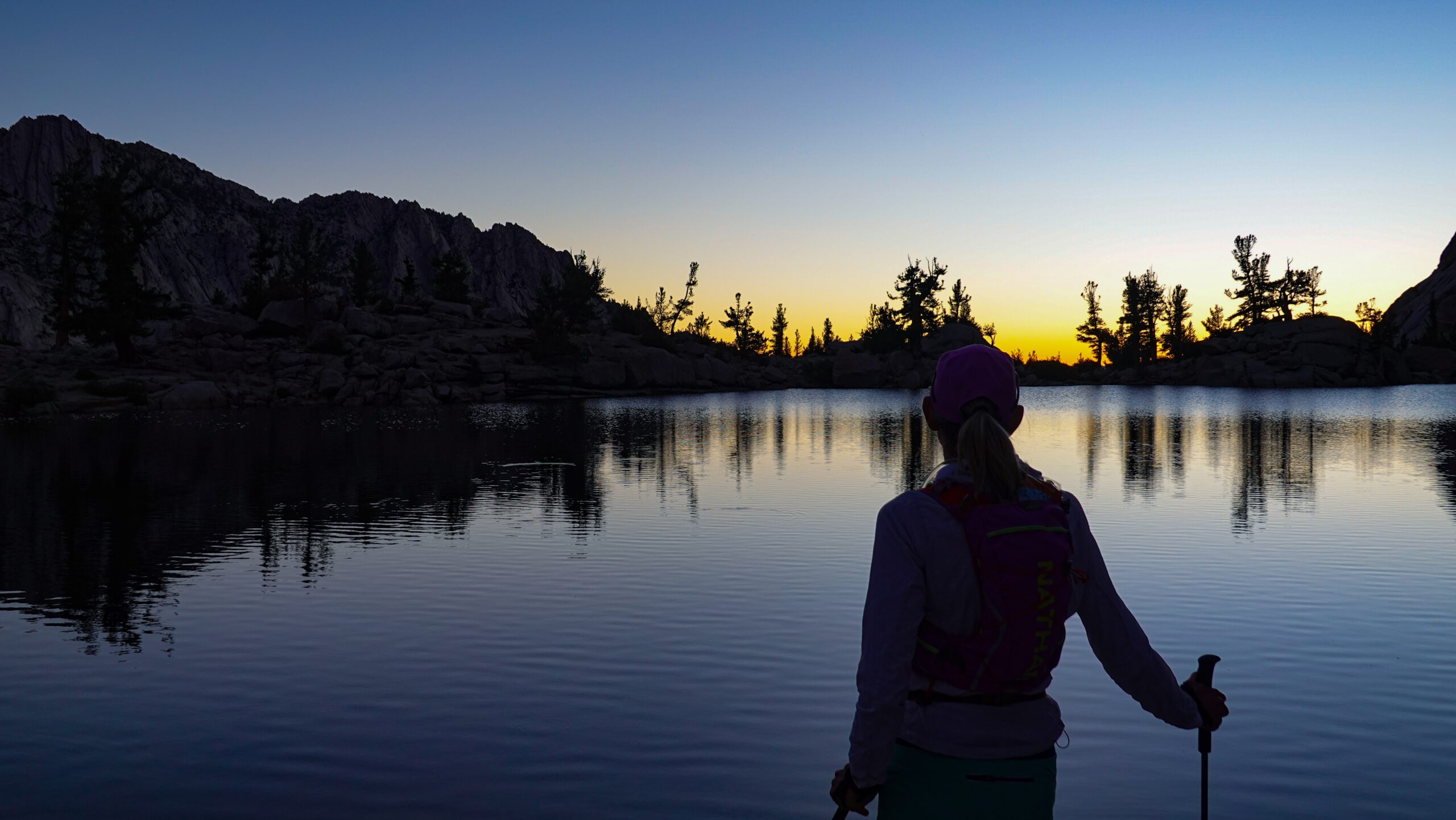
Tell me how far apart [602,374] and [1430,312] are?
398 feet

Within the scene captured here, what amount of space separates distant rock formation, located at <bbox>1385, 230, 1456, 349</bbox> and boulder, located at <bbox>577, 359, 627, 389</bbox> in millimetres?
102719

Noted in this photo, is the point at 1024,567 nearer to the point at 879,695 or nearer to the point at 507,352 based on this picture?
the point at 879,695

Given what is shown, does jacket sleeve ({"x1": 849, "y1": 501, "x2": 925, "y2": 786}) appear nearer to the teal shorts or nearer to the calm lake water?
the teal shorts

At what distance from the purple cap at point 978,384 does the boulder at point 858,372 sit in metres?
144

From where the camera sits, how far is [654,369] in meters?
107

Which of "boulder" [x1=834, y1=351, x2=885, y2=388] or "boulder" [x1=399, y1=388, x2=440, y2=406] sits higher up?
"boulder" [x1=834, y1=351, x2=885, y2=388]

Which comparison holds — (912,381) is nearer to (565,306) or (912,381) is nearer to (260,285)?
(565,306)

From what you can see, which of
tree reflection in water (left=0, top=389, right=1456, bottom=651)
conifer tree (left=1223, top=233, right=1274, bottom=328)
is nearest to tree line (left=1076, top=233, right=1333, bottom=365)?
conifer tree (left=1223, top=233, right=1274, bottom=328)

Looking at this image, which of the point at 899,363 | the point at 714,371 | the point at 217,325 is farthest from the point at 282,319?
the point at 899,363

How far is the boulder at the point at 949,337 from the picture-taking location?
14762 centimetres

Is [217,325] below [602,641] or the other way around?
the other way around

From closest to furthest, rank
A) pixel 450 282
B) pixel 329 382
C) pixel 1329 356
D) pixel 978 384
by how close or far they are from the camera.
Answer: pixel 978 384 → pixel 329 382 → pixel 450 282 → pixel 1329 356

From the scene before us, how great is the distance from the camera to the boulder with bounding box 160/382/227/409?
6762cm

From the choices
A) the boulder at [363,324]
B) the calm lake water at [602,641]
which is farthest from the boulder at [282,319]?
the calm lake water at [602,641]
